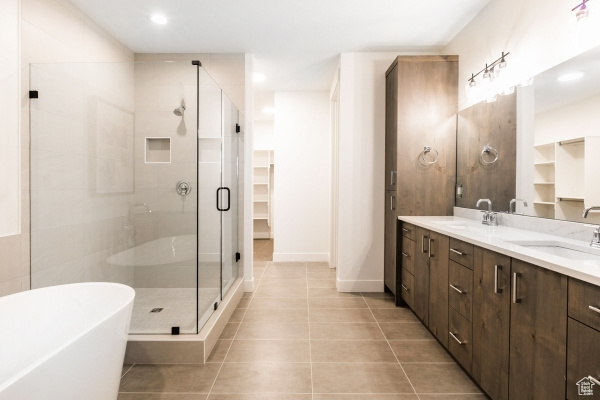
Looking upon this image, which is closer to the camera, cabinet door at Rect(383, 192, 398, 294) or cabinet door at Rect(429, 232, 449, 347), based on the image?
cabinet door at Rect(429, 232, 449, 347)

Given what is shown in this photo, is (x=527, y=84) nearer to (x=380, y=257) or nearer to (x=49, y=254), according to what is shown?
(x=380, y=257)

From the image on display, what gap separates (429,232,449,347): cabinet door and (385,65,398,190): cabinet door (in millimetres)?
1035

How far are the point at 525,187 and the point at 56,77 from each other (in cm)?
345

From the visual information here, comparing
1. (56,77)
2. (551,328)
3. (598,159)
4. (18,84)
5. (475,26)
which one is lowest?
(551,328)

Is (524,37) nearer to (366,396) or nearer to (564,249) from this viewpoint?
(564,249)

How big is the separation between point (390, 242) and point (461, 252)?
1421mm

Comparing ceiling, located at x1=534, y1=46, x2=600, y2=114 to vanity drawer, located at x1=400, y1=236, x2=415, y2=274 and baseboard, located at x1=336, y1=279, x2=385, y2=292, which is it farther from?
baseboard, located at x1=336, y1=279, x2=385, y2=292

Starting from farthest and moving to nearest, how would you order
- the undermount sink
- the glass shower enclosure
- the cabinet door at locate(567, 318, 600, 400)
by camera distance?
the glass shower enclosure, the undermount sink, the cabinet door at locate(567, 318, 600, 400)

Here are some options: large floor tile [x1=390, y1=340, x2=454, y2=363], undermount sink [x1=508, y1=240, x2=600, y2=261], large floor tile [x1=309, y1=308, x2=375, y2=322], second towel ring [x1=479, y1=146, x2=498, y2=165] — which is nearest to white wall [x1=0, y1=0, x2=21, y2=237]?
large floor tile [x1=309, y1=308, x2=375, y2=322]

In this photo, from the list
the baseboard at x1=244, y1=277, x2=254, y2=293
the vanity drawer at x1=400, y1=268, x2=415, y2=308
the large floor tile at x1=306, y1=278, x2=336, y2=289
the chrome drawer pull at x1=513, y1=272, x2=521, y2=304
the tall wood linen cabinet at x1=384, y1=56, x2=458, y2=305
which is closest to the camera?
the chrome drawer pull at x1=513, y1=272, x2=521, y2=304

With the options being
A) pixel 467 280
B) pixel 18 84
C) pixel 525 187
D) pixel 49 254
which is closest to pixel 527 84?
pixel 525 187

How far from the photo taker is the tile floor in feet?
5.71

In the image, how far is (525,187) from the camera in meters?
2.15

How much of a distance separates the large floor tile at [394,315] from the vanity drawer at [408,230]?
73 centimetres
